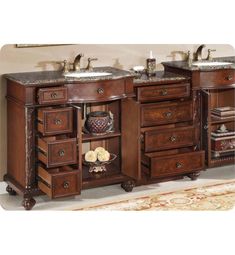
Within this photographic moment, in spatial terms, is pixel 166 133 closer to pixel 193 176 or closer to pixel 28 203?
pixel 193 176

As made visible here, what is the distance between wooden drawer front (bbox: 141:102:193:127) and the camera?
4254 mm

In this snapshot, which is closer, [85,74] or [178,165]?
[85,74]

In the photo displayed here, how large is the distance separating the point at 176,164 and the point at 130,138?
13.9 inches

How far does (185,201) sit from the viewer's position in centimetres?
423

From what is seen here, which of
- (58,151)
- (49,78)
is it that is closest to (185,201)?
(58,151)

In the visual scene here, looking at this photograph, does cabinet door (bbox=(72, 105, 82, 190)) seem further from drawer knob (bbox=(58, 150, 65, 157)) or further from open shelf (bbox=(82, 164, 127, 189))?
open shelf (bbox=(82, 164, 127, 189))

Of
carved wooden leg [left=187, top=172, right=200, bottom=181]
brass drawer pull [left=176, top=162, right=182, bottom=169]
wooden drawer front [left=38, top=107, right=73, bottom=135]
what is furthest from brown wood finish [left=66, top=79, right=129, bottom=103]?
carved wooden leg [left=187, top=172, right=200, bottom=181]

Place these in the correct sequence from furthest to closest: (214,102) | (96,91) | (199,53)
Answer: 1. (214,102)
2. (199,53)
3. (96,91)

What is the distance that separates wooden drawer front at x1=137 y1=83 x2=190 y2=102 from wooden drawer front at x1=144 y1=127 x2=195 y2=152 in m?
0.21

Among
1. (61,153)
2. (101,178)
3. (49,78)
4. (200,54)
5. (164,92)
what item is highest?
(200,54)

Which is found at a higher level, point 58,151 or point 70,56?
point 70,56

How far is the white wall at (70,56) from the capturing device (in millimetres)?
4148

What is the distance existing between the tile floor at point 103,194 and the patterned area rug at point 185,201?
62mm

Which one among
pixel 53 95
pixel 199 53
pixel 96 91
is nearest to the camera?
pixel 53 95
